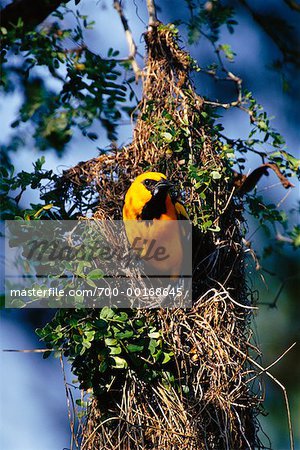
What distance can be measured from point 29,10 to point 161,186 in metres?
1.51

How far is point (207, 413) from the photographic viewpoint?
7.04 ft

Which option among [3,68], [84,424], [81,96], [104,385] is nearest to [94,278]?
[104,385]

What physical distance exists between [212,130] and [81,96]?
1020 mm

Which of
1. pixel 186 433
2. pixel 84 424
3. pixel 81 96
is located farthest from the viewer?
pixel 81 96

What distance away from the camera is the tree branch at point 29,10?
343cm

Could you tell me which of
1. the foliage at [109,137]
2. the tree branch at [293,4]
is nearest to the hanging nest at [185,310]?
the foliage at [109,137]

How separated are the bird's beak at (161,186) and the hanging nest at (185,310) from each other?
11 cm

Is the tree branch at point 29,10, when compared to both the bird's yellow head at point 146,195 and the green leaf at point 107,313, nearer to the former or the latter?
the bird's yellow head at point 146,195

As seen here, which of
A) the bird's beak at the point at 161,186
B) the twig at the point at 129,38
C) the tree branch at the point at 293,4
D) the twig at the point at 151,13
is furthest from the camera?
the tree branch at the point at 293,4

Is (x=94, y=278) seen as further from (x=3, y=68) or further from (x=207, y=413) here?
(x=3, y=68)

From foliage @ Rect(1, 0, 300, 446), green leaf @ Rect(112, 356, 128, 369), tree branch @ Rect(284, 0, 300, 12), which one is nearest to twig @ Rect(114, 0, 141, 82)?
foliage @ Rect(1, 0, 300, 446)

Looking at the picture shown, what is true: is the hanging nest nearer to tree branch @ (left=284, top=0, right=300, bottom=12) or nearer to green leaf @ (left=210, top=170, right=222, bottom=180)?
green leaf @ (left=210, top=170, right=222, bottom=180)

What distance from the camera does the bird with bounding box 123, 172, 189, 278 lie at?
2.43 m

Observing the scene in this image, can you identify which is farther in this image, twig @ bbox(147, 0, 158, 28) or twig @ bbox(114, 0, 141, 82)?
twig @ bbox(114, 0, 141, 82)
